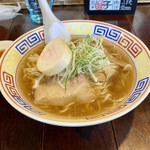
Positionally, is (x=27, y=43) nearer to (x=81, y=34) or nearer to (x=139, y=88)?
(x=81, y=34)

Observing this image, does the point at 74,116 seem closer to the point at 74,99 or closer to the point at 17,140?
the point at 74,99

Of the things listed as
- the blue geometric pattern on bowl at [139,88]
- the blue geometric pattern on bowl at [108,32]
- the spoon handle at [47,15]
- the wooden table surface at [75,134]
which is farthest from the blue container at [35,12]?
the blue geometric pattern on bowl at [139,88]

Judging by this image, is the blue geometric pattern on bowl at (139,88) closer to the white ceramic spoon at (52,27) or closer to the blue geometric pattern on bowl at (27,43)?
the white ceramic spoon at (52,27)

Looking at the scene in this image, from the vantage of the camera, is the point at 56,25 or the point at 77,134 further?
the point at 56,25

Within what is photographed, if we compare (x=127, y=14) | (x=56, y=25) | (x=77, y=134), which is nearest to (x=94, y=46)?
(x=56, y=25)

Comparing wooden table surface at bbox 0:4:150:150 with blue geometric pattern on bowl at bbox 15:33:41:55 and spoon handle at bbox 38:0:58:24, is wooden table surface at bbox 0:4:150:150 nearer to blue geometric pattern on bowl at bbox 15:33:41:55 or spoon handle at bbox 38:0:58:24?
blue geometric pattern on bowl at bbox 15:33:41:55

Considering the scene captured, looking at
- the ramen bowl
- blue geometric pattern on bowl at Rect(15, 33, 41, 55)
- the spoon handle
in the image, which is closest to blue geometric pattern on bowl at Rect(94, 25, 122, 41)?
the ramen bowl
